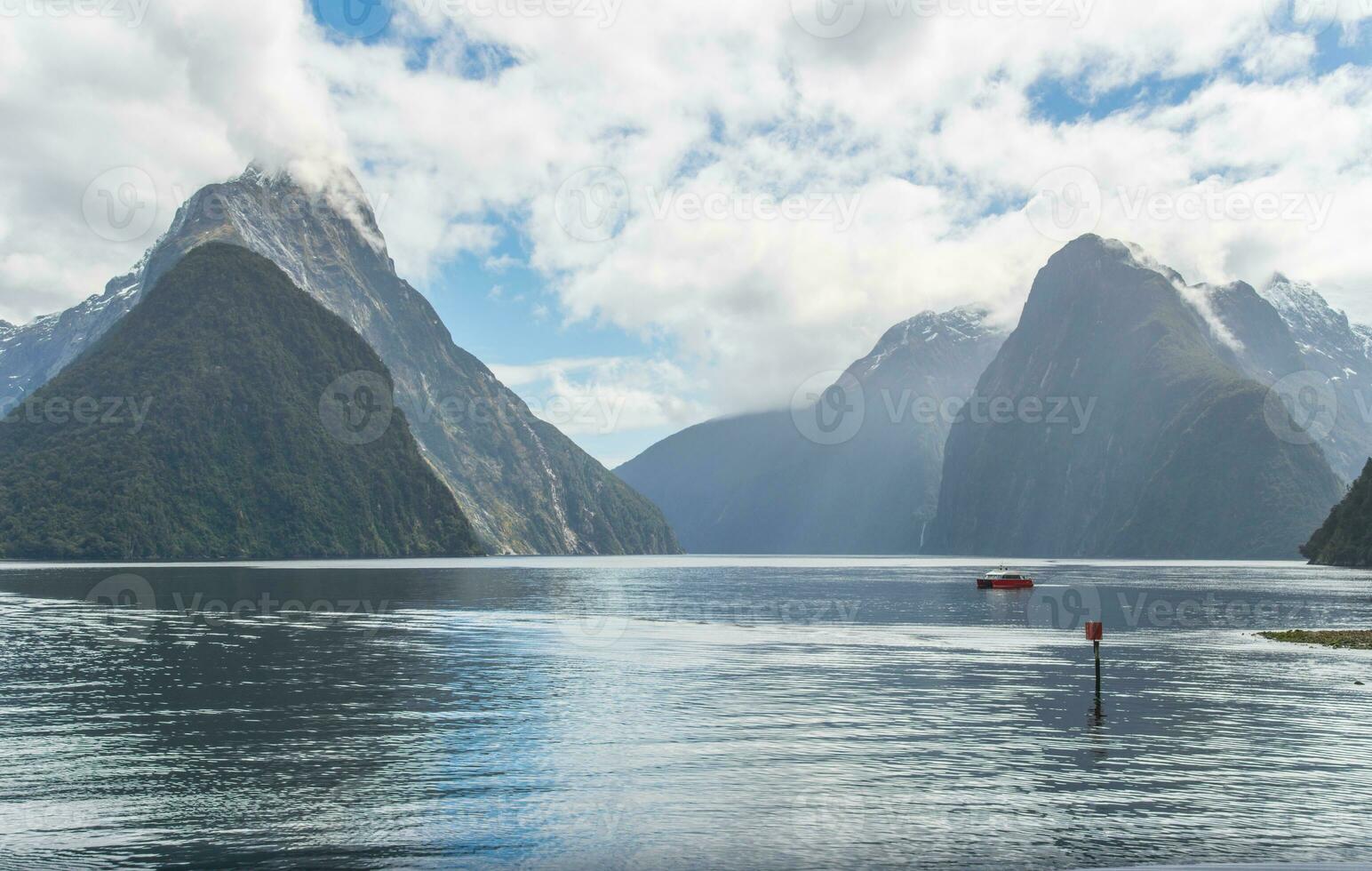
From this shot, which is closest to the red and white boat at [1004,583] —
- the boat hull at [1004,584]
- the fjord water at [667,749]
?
the boat hull at [1004,584]

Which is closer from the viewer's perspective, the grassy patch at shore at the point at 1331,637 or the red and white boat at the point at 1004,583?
the grassy patch at shore at the point at 1331,637

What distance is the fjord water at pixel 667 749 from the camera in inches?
1049

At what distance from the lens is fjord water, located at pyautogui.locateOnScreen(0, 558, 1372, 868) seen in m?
26.6

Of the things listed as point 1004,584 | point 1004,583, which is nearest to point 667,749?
point 1004,584

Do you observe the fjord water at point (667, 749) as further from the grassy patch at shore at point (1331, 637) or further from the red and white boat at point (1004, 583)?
the red and white boat at point (1004, 583)

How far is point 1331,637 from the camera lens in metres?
80.4

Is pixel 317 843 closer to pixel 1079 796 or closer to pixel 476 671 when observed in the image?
pixel 1079 796

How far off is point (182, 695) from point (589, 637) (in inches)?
1527

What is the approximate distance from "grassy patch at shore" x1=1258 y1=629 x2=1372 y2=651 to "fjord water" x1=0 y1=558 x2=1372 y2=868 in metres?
3.31

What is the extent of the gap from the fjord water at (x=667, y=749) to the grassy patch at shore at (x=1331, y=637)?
3.31m

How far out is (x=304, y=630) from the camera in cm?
8688

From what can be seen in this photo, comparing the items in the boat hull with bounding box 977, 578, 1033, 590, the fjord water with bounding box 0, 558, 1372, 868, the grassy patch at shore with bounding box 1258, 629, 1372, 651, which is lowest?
the fjord water with bounding box 0, 558, 1372, 868

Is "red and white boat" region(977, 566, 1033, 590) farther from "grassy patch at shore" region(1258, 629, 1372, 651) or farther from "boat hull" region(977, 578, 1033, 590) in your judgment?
"grassy patch at shore" region(1258, 629, 1372, 651)

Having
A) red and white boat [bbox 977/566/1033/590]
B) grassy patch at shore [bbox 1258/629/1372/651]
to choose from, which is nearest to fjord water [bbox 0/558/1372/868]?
grassy patch at shore [bbox 1258/629/1372/651]
